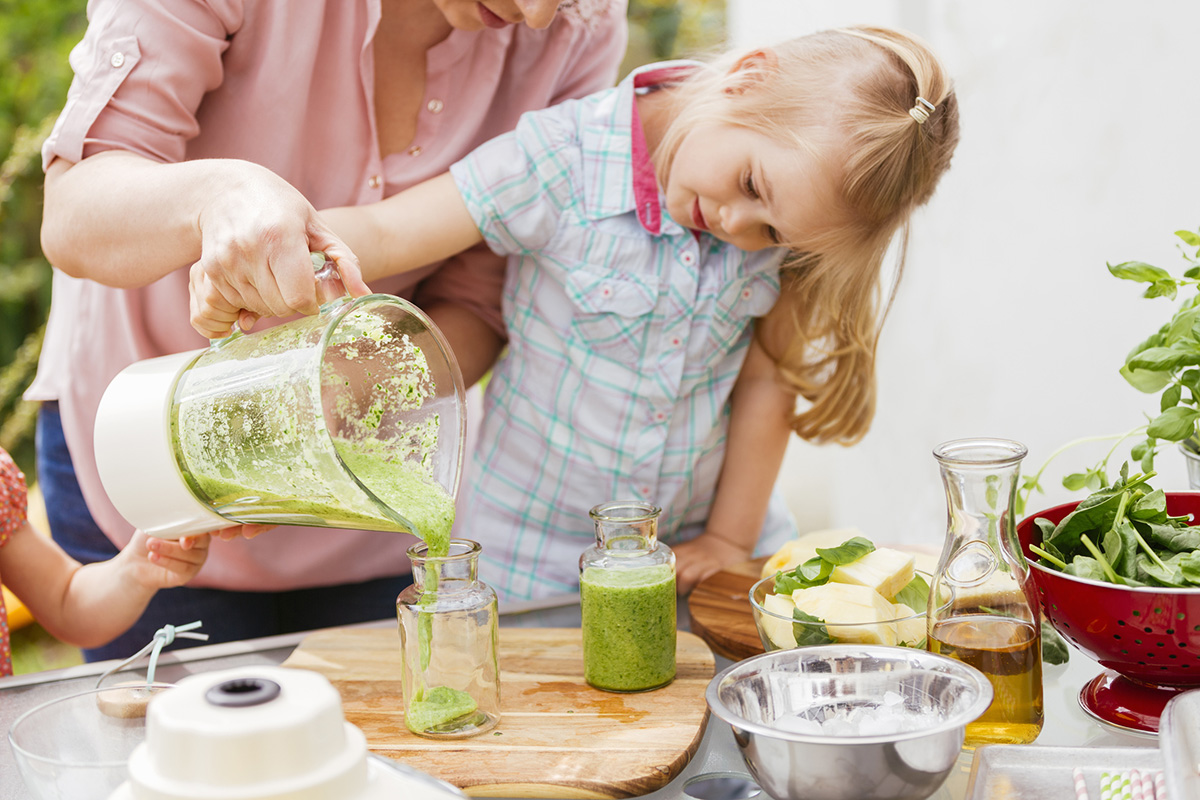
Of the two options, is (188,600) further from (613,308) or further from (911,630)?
(911,630)

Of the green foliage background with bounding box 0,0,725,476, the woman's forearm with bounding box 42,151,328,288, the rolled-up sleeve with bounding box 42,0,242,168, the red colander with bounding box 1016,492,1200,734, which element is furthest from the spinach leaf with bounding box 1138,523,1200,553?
the green foliage background with bounding box 0,0,725,476

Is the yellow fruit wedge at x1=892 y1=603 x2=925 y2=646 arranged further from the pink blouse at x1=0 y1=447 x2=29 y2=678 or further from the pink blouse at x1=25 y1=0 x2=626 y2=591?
the pink blouse at x1=0 y1=447 x2=29 y2=678

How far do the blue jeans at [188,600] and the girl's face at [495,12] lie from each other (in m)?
0.75

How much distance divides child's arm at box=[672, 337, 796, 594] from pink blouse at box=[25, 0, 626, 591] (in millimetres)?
374

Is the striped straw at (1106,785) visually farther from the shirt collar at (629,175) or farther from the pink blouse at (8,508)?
the pink blouse at (8,508)

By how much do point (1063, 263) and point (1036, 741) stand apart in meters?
1.16

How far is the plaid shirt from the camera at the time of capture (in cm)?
140

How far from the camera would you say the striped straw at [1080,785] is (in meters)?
0.78

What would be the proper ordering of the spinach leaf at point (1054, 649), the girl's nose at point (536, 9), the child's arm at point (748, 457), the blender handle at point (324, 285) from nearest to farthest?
1. the blender handle at point (324, 285)
2. the spinach leaf at point (1054, 649)
3. the girl's nose at point (536, 9)
4. the child's arm at point (748, 457)

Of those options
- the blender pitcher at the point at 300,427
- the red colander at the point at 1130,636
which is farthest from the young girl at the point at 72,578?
the red colander at the point at 1130,636

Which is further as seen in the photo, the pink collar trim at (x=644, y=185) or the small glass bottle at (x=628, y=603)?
the pink collar trim at (x=644, y=185)

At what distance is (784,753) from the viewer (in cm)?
75

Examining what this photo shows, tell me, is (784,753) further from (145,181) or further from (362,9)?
(362,9)

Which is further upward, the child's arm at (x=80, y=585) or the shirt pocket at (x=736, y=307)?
the shirt pocket at (x=736, y=307)
